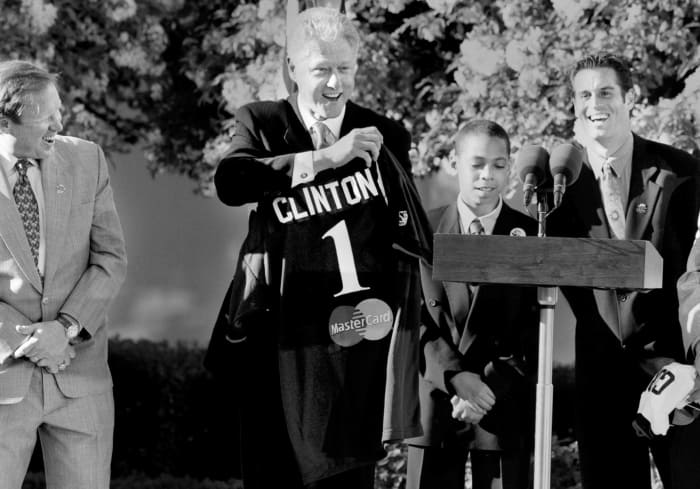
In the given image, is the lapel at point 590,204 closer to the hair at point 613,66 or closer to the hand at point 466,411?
the hair at point 613,66

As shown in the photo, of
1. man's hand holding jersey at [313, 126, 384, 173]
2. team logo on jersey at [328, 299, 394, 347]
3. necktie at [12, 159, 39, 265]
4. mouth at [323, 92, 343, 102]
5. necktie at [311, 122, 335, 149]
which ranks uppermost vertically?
mouth at [323, 92, 343, 102]

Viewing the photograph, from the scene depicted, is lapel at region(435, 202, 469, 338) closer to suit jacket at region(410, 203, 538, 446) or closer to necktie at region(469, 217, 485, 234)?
suit jacket at region(410, 203, 538, 446)

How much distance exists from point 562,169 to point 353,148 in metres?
0.73

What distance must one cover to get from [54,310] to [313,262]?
0.92 meters

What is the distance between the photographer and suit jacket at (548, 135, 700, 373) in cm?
487

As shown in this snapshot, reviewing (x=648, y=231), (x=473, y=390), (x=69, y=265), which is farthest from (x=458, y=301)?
(x=69, y=265)

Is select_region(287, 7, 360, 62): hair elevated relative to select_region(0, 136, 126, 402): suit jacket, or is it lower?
elevated

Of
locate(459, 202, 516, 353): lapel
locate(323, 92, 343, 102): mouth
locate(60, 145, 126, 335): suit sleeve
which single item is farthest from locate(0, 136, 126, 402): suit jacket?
locate(459, 202, 516, 353): lapel

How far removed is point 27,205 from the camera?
452 centimetres

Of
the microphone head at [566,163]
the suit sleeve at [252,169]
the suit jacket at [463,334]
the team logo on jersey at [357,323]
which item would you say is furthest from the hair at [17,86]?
the microphone head at [566,163]

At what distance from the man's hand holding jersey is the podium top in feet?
1.76

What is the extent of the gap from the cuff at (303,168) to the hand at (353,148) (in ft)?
0.11

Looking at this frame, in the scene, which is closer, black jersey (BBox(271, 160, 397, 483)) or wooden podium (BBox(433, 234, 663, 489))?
wooden podium (BBox(433, 234, 663, 489))

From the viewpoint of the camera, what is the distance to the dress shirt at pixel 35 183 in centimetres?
450
